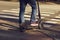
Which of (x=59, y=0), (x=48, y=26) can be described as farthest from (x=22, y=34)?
(x=59, y=0)

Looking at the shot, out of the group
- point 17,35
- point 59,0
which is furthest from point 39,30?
point 59,0

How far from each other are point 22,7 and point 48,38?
131 cm

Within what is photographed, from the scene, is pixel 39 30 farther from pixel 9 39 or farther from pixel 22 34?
pixel 9 39

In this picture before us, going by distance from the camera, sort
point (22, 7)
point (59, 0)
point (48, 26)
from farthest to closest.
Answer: point (59, 0) → point (48, 26) → point (22, 7)

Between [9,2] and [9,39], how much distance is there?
8608 mm

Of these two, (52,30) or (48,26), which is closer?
(52,30)

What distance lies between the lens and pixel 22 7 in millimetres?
7070

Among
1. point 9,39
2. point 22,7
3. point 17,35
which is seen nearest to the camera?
point 9,39

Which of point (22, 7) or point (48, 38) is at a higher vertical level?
point (22, 7)

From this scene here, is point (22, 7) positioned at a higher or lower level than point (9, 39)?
higher

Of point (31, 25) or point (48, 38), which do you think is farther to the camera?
point (31, 25)

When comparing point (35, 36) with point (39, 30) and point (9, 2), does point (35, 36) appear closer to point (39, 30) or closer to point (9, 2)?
point (39, 30)

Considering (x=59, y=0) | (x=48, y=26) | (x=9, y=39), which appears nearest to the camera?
(x=9, y=39)

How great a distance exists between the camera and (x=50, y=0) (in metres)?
14.5
